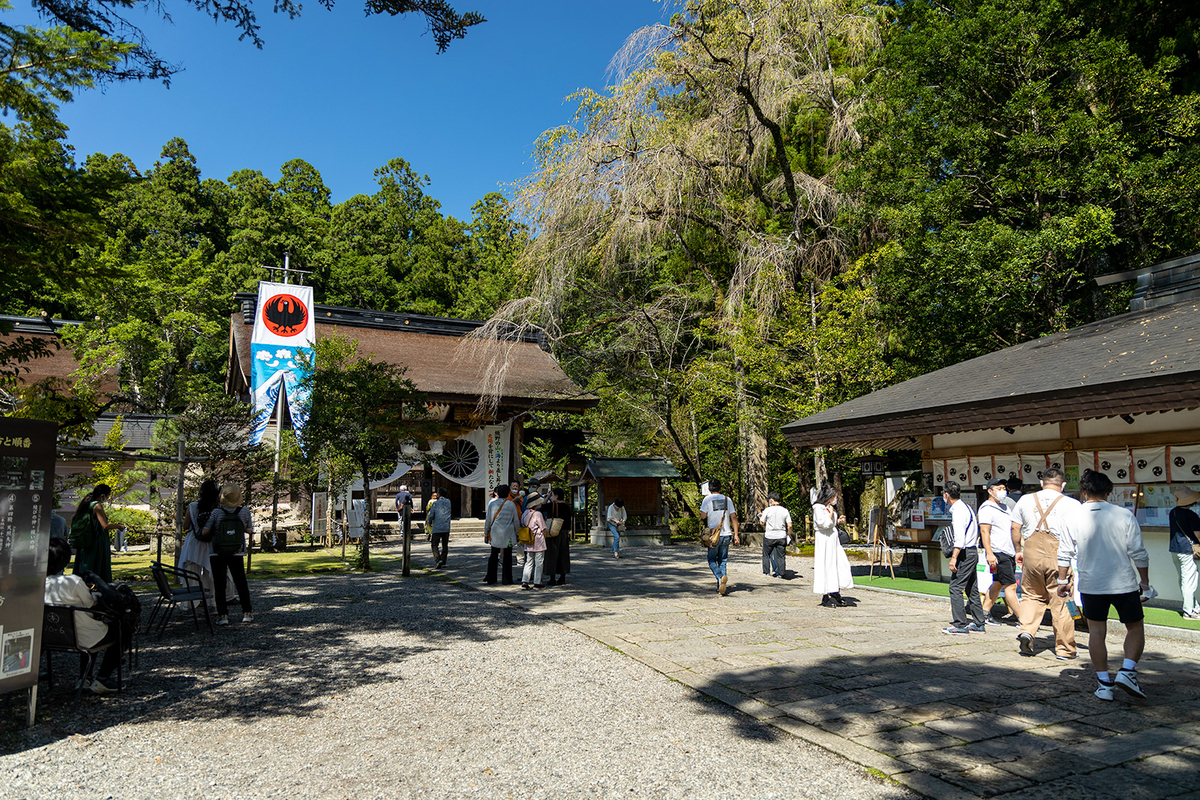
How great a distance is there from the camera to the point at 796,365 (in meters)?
14.4

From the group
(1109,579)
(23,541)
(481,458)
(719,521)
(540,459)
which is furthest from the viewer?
(540,459)

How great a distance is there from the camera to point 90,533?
7172 mm

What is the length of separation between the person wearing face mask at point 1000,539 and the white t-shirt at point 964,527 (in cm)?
8

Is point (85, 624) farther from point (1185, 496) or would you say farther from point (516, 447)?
point (516, 447)

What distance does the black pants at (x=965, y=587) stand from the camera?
22.5 feet

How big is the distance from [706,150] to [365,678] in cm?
1385

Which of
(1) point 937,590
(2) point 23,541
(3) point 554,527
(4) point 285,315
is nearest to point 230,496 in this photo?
(2) point 23,541

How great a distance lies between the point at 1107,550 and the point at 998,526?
89.3 inches

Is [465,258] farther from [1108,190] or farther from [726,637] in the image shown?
[726,637]

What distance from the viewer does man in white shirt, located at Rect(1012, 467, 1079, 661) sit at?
555 centimetres

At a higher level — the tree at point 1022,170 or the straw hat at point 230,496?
the tree at point 1022,170

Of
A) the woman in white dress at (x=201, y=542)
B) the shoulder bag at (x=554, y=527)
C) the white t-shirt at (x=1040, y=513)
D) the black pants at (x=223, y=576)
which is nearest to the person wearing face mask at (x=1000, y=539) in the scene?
the white t-shirt at (x=1040, y=513)

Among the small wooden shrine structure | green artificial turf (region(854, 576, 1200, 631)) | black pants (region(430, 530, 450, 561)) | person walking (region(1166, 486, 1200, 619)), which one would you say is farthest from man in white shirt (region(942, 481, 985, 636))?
the small wooden shrine structure

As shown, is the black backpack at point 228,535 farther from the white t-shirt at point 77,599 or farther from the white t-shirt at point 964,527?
the white t-shirt at point 964,527
